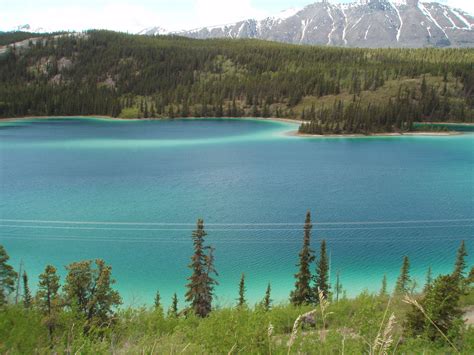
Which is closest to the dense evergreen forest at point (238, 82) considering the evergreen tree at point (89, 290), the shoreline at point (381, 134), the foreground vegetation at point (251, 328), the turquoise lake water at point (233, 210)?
the shoreline at point (381, 134)

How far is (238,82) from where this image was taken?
14675 centimetres

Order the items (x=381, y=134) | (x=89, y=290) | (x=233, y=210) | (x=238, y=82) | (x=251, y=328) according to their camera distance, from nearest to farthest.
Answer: (x=251, y=328) → (x=89, y=290) → (x=233, y=210) → (x=381, y=134) → (x=238, y=82)

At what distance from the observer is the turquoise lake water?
2511 centimetres

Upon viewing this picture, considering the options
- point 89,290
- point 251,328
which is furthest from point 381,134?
point 251,328

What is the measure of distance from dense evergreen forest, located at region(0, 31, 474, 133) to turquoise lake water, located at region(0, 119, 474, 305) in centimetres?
4310

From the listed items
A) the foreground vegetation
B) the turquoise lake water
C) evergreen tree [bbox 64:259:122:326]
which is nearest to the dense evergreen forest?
the turquoise lake water

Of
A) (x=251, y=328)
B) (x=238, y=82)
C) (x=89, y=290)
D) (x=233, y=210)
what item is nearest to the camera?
(x=251, y=328)

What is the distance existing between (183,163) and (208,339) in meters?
51.5

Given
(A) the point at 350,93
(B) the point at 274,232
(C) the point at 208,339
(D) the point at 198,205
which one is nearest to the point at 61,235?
(D) the point at 198,205

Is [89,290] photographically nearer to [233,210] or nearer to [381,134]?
[233,210]

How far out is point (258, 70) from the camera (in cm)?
15775

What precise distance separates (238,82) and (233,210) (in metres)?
119

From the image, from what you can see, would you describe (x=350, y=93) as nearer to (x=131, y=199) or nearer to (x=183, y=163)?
(x=183, y=163)

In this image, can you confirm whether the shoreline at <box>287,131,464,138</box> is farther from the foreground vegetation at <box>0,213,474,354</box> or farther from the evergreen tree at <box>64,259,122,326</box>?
the foreground vegetation at <box>0,213,474,354</box>
